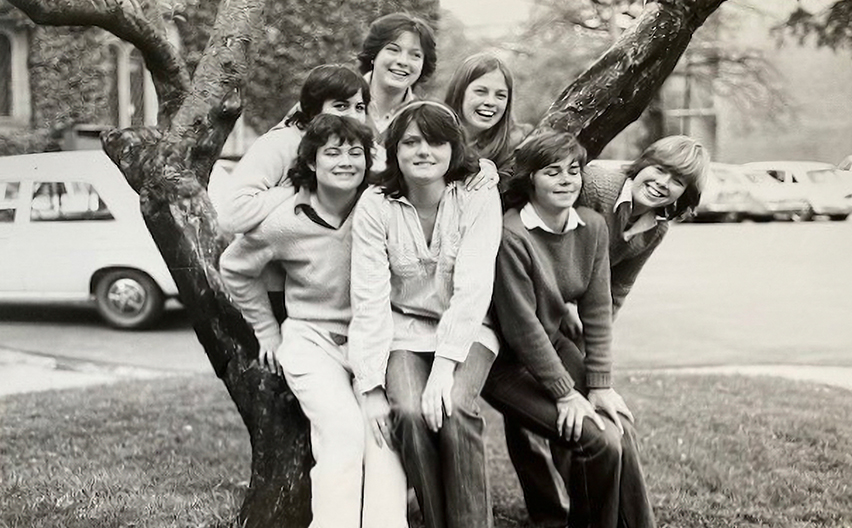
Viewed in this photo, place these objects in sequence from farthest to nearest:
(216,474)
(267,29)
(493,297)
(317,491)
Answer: (216,474) < (267,29) < (493,297) < (317,491)

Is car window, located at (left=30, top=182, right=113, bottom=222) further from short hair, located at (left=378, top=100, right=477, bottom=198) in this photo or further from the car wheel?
short hair, located at (left=378, top=100, right=477, bottom=198)

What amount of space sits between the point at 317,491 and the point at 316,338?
473mm

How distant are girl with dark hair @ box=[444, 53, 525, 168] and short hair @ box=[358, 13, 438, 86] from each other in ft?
0.33

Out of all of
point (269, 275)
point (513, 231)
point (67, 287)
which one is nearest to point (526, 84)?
point (513, 231)

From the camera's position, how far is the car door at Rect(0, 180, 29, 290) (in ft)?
10.4

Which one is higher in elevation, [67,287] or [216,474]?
[67,287]

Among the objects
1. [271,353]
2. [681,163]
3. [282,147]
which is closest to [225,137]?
[282,147]

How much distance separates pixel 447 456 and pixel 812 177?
1.73 meters

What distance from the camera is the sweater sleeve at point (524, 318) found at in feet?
8.61

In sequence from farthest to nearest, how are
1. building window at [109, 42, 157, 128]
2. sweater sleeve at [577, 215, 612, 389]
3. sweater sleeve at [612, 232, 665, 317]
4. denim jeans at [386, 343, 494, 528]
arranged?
building window at [109, 42, 157, 128] < sweater sleeve at [612, 232, 665, 317] < sweater sleeve at [577, 215, 612, 389] < denim jeans at [386, 343, 494, 528]

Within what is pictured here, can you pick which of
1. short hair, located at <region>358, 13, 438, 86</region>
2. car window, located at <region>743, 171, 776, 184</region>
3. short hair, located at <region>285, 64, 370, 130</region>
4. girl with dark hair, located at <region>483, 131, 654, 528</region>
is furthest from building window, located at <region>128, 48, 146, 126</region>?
car window, located at <region>743, 171, 776, 184</region>

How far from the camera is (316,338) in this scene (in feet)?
8.96

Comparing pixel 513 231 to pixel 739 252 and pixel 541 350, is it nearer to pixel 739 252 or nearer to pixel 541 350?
pixel 541 350

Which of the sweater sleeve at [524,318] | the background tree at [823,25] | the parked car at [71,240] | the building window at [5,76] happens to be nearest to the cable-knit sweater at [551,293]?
the sweater sleeve at [524,318]
